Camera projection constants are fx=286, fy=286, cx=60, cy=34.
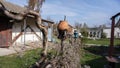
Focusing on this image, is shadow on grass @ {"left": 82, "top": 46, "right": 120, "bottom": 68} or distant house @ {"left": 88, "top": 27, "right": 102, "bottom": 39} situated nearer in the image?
shadow on grass @ {"left": 82, "top": 46, "right": 120, "bottom": 68}

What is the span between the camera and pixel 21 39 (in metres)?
24.8

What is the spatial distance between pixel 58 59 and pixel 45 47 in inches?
14.4

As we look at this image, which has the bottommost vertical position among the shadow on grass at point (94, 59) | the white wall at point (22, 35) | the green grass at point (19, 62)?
the shadow on grass at point (94, 59)

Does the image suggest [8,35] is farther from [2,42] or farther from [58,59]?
[58,59]

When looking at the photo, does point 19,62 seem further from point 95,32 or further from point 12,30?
point 95,32

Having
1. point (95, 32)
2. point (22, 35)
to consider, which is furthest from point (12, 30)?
point (95, 32)

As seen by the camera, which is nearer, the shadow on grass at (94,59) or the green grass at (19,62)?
the green grass at (19,62)

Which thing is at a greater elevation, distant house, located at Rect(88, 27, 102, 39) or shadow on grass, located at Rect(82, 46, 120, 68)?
distant house, located at Rect(88, 27, 102, 39)

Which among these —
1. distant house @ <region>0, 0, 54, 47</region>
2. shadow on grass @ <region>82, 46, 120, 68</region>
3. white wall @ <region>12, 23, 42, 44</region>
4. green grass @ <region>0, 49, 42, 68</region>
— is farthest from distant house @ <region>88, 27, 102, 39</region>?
green grass @ <region>0, 49, 42, 68</region>

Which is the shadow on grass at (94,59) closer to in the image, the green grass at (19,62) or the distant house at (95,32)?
the green grass at (19,62)

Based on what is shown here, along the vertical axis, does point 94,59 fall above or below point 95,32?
below

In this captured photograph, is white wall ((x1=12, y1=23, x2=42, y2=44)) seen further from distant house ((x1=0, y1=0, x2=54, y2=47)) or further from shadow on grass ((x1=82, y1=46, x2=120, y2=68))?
shadow on grass ((x1=82, y1=46, x2=120, y2=68))

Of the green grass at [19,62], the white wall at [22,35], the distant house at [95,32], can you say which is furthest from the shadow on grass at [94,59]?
the distant house at [95,32]

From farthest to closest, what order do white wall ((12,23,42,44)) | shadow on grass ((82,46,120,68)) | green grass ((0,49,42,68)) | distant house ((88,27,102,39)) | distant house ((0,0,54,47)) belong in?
distant house ((88,27,102,39)) < white wall ((12,23,42,44)) < distant house ((0,0,54,47)) < shadow on grass ((82,46,120,68)) < green grass ((0,49,42,68))
